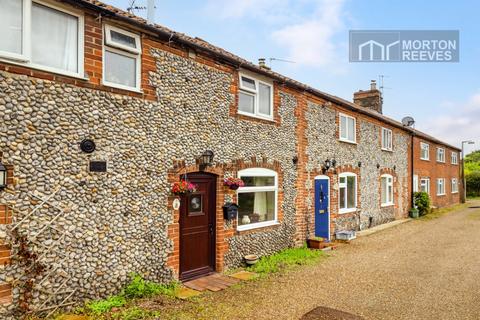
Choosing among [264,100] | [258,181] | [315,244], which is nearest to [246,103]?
[264,100]

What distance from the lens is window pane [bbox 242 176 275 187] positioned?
352 inches

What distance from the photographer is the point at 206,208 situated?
7902mm

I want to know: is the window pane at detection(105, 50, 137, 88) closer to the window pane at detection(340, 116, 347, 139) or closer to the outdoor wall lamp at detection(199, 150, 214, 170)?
the outdoor wall lamp at detection(199, 150, 214, 170)

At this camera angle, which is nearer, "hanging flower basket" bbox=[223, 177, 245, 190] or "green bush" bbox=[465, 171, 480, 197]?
"hanging flower basket" bbox=[223, 177, 245, 190]

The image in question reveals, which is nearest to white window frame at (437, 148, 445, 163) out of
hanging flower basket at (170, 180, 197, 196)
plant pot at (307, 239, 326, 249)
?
plant pot at (307, 239, 326, 249)

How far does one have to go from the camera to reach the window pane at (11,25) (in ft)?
16.1

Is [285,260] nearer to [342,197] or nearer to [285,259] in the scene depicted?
[285,259]

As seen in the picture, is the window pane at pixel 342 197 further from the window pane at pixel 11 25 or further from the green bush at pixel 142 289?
the window pane at pixel 11 25

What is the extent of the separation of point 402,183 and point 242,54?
1397cm

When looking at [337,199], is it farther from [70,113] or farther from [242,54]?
[70,113]

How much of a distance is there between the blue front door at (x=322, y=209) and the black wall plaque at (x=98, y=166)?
7.58 meters

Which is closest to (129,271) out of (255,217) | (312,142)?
(255,217)

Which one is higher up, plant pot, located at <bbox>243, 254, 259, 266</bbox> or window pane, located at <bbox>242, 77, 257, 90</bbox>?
window pane, located at <bbox>242, 77, 257, 90</bbox>

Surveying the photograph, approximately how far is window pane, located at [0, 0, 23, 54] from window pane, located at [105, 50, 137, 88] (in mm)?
1372
